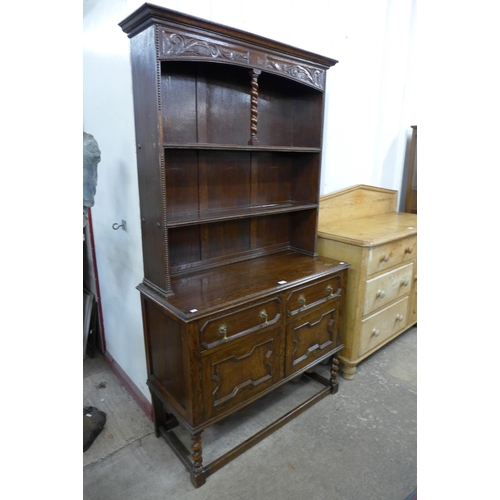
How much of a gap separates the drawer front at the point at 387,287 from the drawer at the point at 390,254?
61 mm

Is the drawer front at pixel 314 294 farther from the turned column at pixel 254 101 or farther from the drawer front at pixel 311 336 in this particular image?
the turned column at pixel 254 101

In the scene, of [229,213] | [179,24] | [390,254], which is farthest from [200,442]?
[179,24]

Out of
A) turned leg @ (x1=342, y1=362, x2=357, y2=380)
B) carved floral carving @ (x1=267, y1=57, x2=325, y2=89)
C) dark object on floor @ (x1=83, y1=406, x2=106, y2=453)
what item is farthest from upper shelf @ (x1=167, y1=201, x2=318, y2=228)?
dark object on floor @ (x1=83, y1=406, x2=106, y2=453)

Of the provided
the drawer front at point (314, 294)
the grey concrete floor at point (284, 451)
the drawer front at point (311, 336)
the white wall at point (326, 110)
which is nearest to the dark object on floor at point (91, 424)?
the grey concrete floor at point (284, 451)

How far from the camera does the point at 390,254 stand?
236cm

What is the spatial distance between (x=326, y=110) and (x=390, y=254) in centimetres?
109

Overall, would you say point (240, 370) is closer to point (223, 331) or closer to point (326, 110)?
point (223, 331)

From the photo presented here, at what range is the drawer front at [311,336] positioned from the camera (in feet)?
6.21
